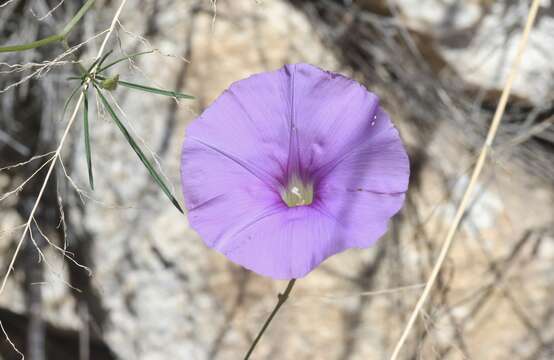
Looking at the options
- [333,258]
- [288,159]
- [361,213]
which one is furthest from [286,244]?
[333,258]

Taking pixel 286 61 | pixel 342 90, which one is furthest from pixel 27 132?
pixel 342 90

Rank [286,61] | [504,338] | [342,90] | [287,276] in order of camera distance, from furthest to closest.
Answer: [286,61] < [504,338] < [342,90] < [287,276]

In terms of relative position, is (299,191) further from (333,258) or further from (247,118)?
(333,258)

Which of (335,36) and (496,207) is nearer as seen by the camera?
(496,207)

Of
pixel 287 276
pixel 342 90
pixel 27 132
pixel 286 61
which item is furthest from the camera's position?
pixel 27 132

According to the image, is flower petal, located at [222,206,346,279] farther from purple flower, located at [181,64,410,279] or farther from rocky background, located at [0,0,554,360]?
rocky background, located at [0,0,554,360]

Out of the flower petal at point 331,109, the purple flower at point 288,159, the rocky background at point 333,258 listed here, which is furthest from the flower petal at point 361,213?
the rocky background at point 333,258

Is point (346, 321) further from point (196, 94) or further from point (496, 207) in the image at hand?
point (196, 94)
